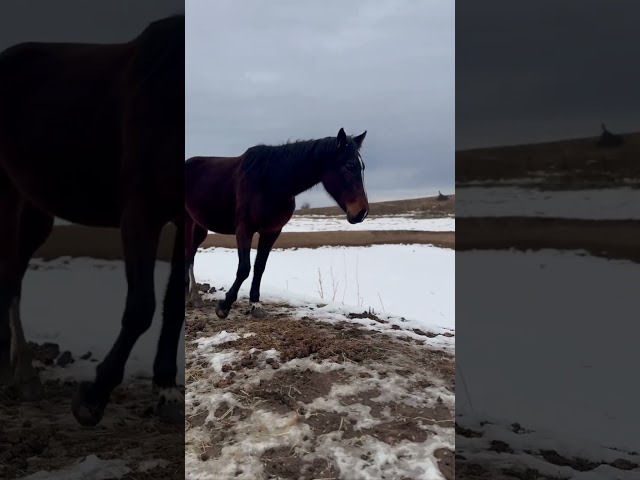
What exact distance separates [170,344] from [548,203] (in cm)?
208

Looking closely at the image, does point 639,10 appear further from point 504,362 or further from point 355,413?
point 355,413

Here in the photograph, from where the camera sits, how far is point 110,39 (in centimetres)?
183

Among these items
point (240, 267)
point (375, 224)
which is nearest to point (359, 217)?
point (375, 224)

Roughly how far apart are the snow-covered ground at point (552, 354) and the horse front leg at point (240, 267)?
1505 mm

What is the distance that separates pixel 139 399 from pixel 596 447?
2308 mm

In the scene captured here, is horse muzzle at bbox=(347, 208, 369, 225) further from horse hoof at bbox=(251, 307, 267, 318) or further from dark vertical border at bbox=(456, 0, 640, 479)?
horse hoof at bbox=(251, 307, 267, 318)

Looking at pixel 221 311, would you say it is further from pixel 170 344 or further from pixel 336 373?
pixel 170 344

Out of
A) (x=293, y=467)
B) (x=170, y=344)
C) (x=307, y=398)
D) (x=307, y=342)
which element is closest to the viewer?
(x=170, y=344)

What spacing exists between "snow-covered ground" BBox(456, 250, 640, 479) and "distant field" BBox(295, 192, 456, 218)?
28.5 inches

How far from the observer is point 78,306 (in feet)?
5.89

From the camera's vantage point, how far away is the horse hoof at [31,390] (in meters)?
1.84

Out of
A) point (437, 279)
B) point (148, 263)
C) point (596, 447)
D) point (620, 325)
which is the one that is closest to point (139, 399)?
point (148, 263)

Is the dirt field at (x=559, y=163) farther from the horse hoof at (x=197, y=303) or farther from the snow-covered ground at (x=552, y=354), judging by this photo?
the horse hoof at (x=197, y=303)

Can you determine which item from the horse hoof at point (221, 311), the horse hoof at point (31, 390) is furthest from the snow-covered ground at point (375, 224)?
the horse hoof at point (31, 390)
